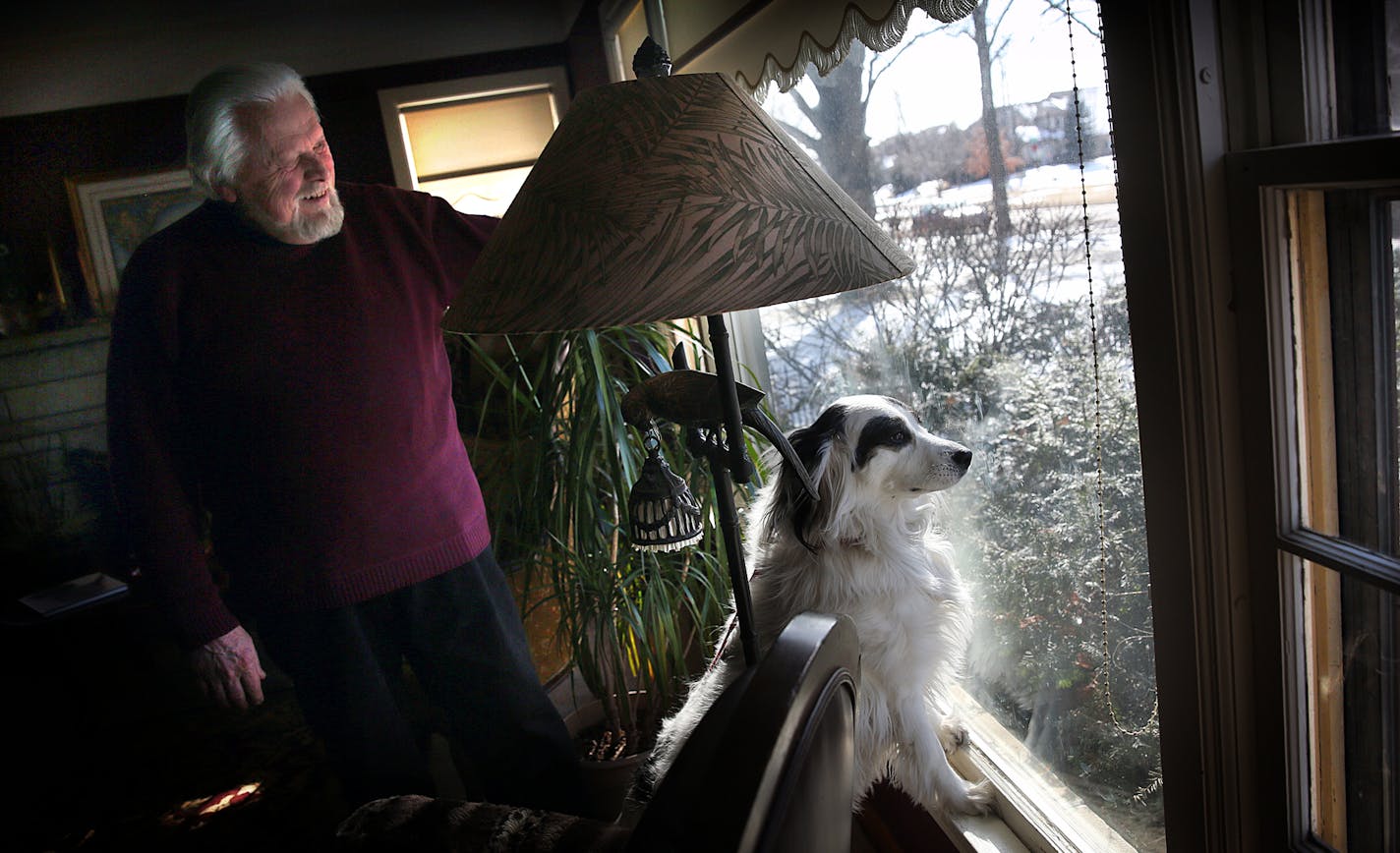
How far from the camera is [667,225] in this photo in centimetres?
71

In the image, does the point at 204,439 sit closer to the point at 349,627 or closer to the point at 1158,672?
the point at 349,627

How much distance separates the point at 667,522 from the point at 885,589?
1.55 feet

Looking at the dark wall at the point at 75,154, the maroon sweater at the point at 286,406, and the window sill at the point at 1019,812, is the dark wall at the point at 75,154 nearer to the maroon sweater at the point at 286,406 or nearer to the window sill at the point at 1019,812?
the maroon sweater at the point at 286,406

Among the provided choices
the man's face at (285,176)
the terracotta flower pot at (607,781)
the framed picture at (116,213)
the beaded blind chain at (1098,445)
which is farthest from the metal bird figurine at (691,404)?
the terracotta flower pot at (607,781)

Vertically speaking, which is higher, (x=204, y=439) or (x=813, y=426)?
(x=204, y=439)

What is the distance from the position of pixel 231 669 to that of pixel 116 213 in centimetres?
82

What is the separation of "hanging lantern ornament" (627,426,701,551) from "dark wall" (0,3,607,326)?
956mm

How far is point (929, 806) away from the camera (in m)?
1.56

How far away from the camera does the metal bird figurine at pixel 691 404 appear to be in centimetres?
98

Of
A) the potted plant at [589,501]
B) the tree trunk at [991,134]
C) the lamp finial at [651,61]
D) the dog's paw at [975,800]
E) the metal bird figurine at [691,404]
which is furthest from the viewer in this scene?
the potted plant at [589,501]

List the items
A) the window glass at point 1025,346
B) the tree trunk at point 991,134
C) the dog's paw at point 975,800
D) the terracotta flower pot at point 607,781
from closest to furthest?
the window glass at point 1025,346
the tree trunk at point 991,134
the dog's paw at point 975,800
the terracotta flower pot at point 607,781

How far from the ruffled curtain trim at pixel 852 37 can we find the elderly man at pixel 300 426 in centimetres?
65

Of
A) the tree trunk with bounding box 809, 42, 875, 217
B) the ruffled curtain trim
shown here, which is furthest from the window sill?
the ruffled curtain trim

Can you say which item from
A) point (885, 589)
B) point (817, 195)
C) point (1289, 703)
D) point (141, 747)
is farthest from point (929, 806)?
point (141, 747)
